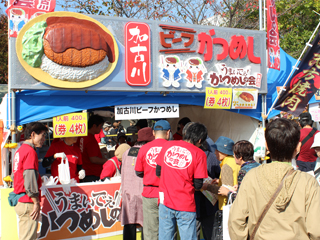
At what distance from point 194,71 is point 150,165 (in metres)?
2.32

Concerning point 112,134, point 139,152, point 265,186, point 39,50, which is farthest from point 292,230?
point 112,134

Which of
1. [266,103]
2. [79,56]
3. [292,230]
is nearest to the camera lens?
[292,230]

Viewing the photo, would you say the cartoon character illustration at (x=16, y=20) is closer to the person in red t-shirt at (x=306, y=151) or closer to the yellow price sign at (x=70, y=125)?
the yellow price sign at (x=70, y=125)

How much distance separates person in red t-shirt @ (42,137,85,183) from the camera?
453 centimetres

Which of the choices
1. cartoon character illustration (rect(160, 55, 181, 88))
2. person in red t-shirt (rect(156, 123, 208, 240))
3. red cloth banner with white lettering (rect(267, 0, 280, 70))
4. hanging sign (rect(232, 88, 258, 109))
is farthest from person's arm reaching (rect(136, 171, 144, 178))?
red cloth banner with white lettering (rect(267, 0, 280, 70))

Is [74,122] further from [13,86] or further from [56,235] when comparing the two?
[56,235]

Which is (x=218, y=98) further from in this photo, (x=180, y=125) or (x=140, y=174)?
(x=140, y=174)

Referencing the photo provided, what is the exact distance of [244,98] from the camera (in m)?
5.74

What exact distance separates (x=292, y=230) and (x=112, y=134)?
10430 millimetres

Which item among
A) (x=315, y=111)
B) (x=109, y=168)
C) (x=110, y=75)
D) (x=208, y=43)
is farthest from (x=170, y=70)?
(x=315, y=111)

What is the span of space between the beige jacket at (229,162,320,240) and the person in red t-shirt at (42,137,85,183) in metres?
3.16

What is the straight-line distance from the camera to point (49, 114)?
178 inches

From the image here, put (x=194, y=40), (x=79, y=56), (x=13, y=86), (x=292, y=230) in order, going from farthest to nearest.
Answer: (x=194, y=40) → (x=79, y=56) → (x=13, y=86) → (x=292, y=230)

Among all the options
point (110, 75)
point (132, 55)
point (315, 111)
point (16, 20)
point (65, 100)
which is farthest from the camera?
point (315, 111)
